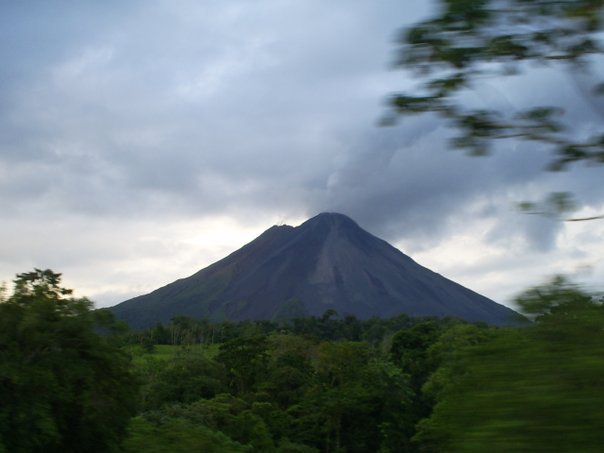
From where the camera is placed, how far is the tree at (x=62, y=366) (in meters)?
9.24

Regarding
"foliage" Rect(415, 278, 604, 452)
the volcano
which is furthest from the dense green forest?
the volcano

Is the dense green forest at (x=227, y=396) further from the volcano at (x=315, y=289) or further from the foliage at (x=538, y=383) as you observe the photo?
the volcano at (x=315, y=289)

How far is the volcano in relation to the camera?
160m

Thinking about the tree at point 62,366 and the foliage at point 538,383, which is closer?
the foliage at point 538,383

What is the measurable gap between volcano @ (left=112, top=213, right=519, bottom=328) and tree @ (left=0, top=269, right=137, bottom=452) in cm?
13995

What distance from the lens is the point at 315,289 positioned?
599 ft

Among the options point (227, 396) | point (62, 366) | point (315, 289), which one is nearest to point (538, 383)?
point (62, 366)

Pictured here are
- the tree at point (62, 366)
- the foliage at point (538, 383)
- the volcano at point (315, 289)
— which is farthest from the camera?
the volcano at point (315, 289)

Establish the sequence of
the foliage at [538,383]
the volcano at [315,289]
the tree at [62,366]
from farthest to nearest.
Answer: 1. the volcano at [315,289]
2. the tree at [62,366]
3. the foliage at [538,383]

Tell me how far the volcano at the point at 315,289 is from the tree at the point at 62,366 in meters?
140

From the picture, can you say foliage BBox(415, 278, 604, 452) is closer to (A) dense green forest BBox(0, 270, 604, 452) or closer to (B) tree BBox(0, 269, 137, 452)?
(A) dense green forest BBox(0, 270, 604, 452)

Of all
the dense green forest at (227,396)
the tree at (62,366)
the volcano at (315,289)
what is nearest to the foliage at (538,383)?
the dense green forest at (227,396)

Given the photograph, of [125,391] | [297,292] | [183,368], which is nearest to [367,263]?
[297,292]

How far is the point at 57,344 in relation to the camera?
→ 32.4 feet
